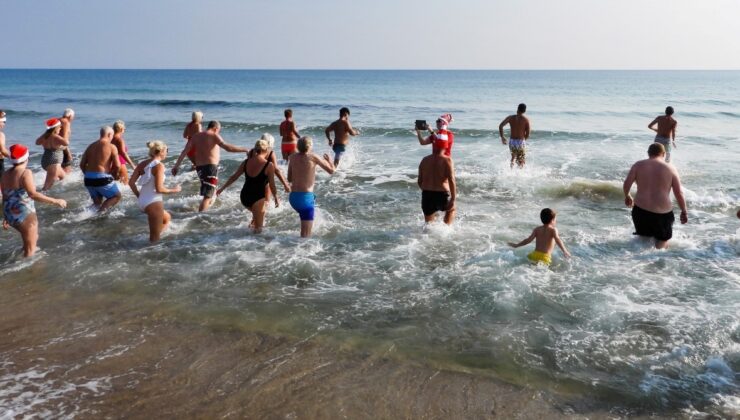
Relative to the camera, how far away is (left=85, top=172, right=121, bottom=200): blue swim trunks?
828cm

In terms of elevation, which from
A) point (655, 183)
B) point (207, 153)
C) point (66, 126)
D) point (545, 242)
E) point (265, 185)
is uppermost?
point (66, 126)

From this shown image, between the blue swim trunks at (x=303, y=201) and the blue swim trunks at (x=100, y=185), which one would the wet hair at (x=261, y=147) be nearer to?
the blue swim trunks at (x=303, y=201)

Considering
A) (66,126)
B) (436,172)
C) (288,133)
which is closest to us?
(436,172)

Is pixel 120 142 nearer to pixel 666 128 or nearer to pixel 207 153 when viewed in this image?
pixel 207 153

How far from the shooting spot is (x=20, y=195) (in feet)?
20.7

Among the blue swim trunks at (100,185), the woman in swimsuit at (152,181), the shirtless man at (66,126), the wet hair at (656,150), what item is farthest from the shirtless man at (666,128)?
the shirtless man at (66,126)

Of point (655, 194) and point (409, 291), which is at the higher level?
point (655, 194)

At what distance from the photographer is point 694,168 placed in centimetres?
1408

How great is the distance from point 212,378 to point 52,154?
8.49m

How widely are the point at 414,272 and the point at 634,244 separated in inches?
130

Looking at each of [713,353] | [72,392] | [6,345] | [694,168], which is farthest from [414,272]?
[694,168]

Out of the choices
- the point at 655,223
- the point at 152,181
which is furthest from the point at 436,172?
the point at 152,181

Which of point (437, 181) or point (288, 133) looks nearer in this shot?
point (437, 181)

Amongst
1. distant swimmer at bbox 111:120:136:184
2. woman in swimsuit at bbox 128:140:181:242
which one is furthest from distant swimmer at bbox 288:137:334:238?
distant swimmer at bbox 111:120:136:184
